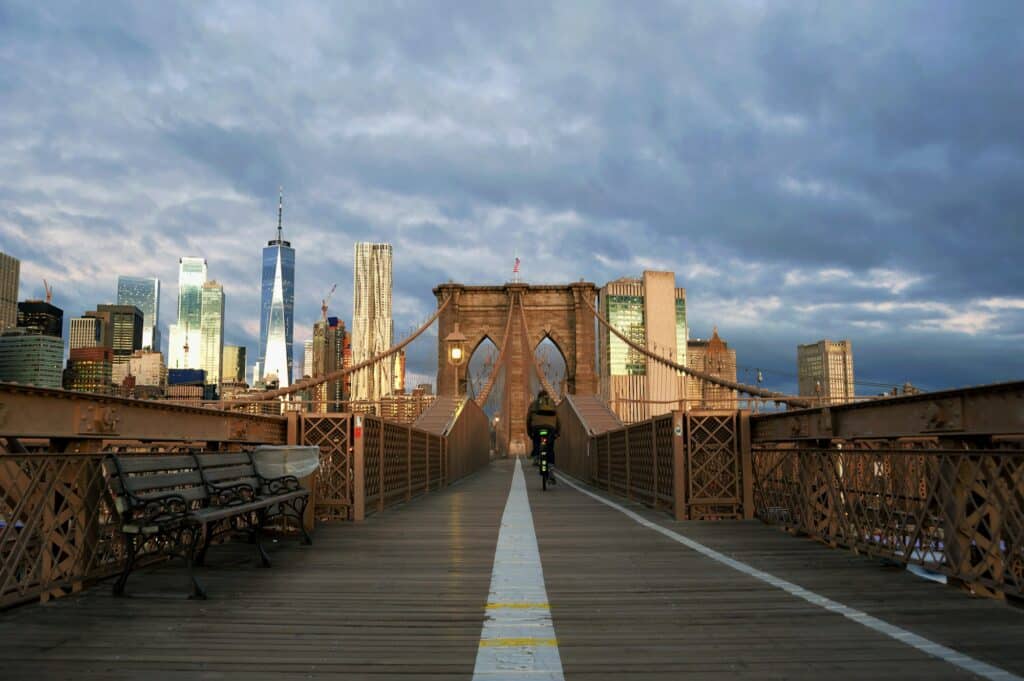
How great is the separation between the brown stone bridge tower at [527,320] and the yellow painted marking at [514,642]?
5430 centimetres

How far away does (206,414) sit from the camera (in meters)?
6.86

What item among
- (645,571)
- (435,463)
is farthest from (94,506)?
(435,463)

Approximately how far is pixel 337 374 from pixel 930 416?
2877 centimetres

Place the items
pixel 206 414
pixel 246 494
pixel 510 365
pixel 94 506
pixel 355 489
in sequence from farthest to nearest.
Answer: pixel 510 365
pixel 355 489
pixel 206 414
pixel 246 494
pixel 94 506

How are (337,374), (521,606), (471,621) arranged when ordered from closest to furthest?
(471,621), (521,606), (337,374)

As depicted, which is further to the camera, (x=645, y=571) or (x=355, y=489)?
(x=355, y=489)

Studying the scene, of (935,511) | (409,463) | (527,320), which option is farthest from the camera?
(527,320)

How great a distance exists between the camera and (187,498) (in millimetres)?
4918

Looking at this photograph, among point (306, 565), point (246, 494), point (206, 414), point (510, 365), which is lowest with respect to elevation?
point (306, 565)

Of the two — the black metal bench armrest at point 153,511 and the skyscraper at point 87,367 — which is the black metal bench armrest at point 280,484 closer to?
the black metal bench armrest at point 153,511

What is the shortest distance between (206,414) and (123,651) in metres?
3.77

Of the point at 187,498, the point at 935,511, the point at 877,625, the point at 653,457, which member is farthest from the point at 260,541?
the point at 653,457

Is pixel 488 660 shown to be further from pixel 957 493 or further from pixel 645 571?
pixel 957 493

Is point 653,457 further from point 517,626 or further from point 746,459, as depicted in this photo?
point 517,626
